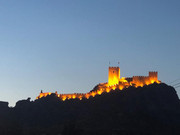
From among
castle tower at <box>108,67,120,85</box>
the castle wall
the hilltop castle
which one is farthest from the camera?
castle tower at <box>108,67,120,85</box>

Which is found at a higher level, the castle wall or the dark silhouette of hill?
the castle wall

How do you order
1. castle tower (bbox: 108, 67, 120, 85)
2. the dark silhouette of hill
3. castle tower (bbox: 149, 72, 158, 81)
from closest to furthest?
the dark silhouette of hill < castle tower (bbox: 149, 72, 158, 81) < castle tower (bbox: 108, 67, 120, 85)

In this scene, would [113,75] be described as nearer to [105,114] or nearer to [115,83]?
[115,83]

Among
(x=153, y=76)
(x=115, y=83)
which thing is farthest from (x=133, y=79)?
(x=115, y=83)

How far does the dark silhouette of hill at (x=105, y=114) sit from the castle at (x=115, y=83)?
4.51 meters

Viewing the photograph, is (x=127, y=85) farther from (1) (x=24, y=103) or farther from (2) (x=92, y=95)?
(1) (x=24, y=103)

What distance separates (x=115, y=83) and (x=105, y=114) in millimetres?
27556

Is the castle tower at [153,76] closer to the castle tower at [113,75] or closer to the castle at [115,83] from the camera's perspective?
the castle at [115,83]

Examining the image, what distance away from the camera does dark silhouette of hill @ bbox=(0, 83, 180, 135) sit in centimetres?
14275

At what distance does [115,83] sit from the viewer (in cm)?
17925

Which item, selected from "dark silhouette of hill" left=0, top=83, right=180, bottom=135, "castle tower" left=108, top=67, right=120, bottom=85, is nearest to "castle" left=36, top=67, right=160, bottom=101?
"castle tower" left=108, top=67, right=120, bottom=85

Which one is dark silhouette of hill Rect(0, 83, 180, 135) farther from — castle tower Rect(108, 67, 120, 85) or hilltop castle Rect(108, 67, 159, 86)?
castle tower Rect(108, 67, 120, 85)

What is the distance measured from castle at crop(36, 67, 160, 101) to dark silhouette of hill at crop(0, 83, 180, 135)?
14.8ft

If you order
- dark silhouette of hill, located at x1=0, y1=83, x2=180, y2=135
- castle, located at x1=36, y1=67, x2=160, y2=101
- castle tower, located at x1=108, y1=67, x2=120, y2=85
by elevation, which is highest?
castle tower, located at x1=108, y1=67, x2=120, y2=85
